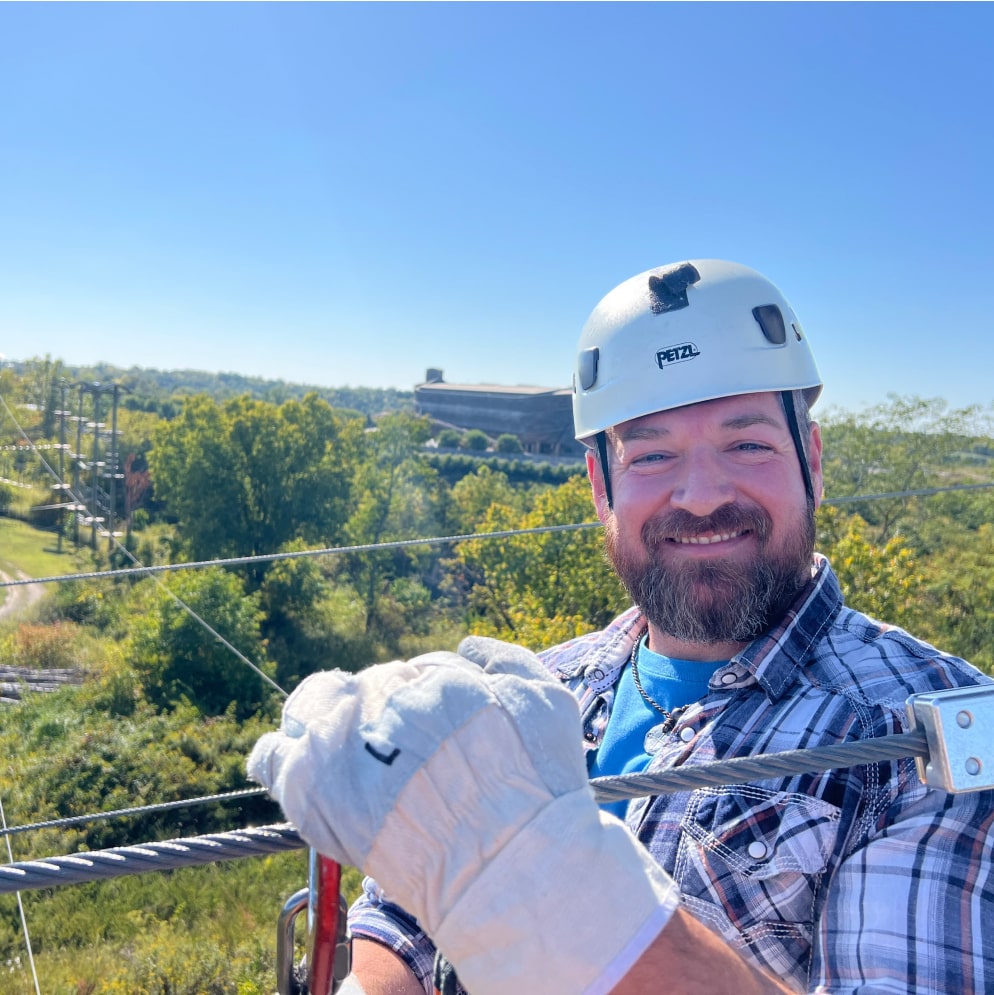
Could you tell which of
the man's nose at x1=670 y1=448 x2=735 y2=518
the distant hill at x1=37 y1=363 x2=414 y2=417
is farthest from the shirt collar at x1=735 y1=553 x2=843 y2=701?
the distant hill at x1=37 y1=363 x2=414 y2=417

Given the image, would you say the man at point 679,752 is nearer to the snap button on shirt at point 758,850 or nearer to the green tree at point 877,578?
the snap button on shirt at point 758,850

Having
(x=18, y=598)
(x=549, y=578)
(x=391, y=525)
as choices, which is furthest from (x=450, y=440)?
(x=549, y=578)

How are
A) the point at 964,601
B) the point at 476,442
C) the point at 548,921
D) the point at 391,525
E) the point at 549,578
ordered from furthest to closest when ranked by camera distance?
the point at 476,442, the point at 391,525, the point at 549,578, the point at 964,601, the point at 548,921

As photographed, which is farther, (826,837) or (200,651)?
(200,651)

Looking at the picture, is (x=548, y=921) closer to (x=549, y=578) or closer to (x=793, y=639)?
(x=793, y=639)

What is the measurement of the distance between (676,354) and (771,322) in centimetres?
28

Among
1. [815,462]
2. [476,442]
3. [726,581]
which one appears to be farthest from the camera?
[476,442]

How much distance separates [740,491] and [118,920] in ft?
55.5

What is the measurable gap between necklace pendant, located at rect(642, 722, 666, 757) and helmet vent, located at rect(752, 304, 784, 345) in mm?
992

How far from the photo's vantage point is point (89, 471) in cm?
3538

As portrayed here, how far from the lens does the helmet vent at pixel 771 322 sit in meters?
2.00

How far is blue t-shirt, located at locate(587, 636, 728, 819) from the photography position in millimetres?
1730

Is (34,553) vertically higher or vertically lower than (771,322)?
lower

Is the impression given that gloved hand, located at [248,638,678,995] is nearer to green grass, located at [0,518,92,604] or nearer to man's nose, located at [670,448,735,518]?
man's nose, located at [670,448,735,518]
